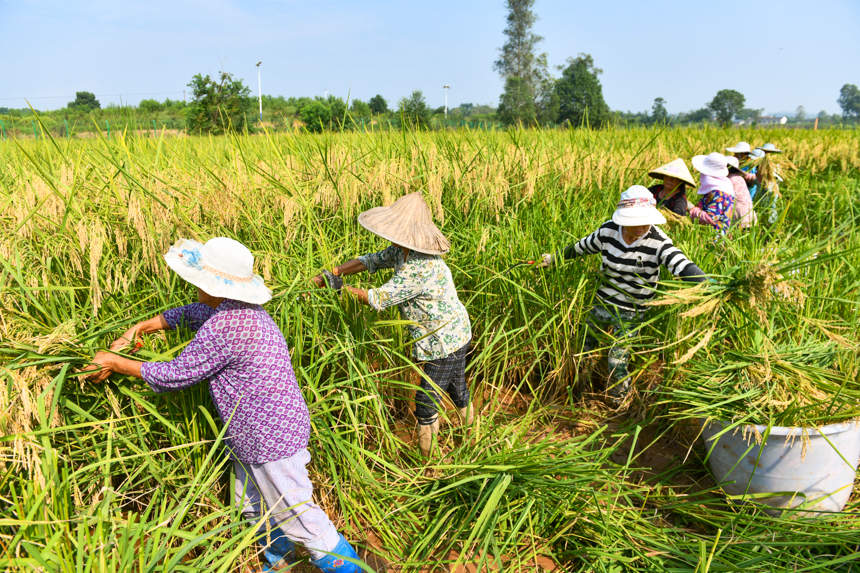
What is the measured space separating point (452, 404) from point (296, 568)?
115 centimetres

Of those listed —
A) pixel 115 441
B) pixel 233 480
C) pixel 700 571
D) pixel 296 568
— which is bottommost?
pixel 296 568

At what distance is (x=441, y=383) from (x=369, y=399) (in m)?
0.56

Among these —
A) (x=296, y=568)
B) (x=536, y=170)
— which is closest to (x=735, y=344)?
(x=536, y=170)

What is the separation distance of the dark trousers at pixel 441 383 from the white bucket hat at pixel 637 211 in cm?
114

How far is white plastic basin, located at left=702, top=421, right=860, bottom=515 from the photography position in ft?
7.11

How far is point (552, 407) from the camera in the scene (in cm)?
310

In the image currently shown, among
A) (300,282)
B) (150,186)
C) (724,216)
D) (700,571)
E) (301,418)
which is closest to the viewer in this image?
(700,571)

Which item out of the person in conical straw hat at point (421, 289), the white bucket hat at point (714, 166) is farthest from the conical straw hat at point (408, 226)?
the white bucket hat at point (714, 166)

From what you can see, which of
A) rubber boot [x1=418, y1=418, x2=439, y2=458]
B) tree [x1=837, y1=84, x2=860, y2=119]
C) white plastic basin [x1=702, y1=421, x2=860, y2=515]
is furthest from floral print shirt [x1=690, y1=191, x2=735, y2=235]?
tree [x1=837, y1=84, x2=860, y2=119]

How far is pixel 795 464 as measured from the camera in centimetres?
222

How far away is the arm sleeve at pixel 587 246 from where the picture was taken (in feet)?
9.74

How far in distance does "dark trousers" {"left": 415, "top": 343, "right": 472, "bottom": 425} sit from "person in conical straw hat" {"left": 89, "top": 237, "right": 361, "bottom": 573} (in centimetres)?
74

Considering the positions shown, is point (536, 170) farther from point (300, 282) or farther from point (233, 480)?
point (233, 480)

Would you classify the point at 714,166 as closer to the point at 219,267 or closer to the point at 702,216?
the point at 702,216
